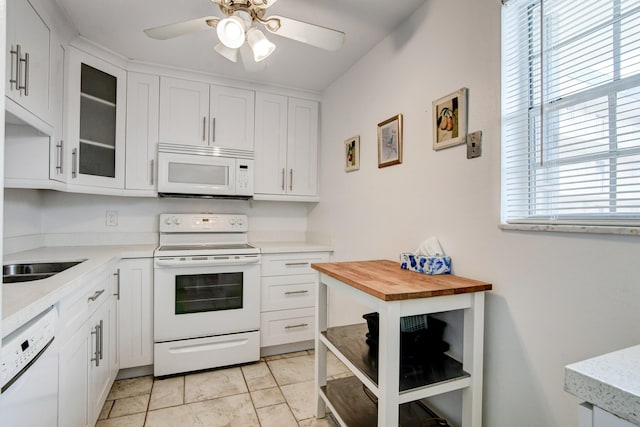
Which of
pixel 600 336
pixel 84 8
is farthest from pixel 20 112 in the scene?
pixel 600 336

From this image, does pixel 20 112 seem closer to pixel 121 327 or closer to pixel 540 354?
pixel 121 327

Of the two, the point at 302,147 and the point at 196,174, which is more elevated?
the point at 302,147

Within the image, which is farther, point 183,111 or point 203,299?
point 183,111

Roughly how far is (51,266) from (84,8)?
151cm

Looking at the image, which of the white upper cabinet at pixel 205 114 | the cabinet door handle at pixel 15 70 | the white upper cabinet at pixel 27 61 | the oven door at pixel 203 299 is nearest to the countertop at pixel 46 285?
the oven door at pixel 203 299

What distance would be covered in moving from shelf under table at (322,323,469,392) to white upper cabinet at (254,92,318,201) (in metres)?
1.60

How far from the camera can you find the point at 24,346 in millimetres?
905

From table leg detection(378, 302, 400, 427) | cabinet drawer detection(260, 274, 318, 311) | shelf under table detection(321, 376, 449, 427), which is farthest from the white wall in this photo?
cabinet drawer detection(260, 274, 318, 311)

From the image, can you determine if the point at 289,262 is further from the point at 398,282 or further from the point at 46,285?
the point at 46,285

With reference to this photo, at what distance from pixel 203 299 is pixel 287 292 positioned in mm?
673

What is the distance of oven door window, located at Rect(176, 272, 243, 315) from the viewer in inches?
91.1

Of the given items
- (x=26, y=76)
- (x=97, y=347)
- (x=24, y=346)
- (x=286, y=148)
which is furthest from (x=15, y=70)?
(x=286, y=148)

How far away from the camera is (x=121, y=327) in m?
2.18

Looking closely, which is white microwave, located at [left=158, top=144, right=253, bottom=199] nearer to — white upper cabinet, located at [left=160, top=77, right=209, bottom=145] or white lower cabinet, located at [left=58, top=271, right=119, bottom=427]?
white upper cabinet, located at [left=160, top=77, right=209, bottom=145]
